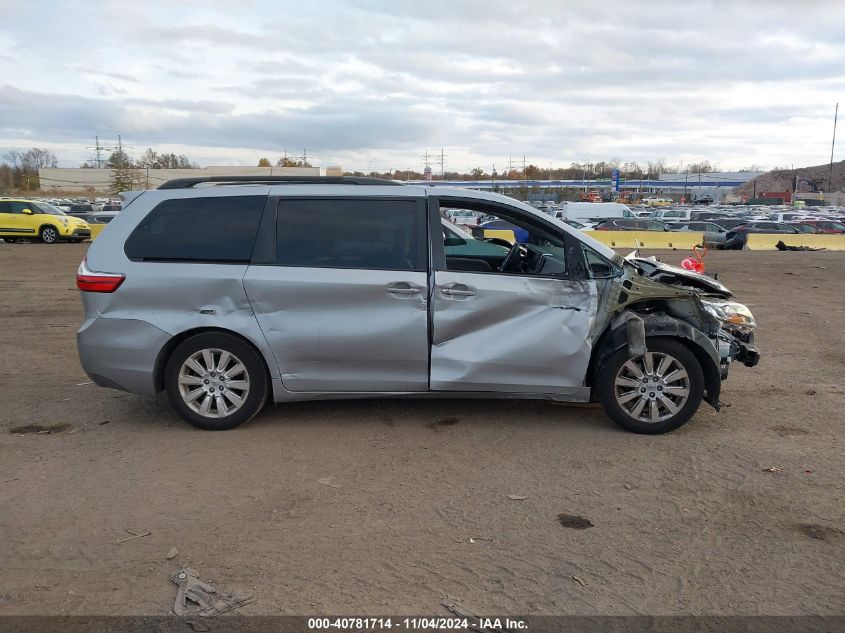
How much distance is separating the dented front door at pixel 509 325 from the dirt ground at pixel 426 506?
56 cm

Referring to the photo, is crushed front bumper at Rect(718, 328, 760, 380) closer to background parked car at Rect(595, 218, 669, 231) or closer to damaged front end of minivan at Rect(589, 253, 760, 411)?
damaged front end of minivan at Rect(589, 253, 760, 411)

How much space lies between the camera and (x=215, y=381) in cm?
557

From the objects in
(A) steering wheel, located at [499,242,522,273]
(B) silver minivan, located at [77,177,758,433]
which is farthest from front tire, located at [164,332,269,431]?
(A) steering wheel, located at [499,242,522,273]

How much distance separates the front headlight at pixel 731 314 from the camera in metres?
6.64

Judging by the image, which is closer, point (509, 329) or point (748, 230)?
point (509, 329)

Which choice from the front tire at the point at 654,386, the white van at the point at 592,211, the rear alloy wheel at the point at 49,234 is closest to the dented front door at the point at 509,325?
the front tire at the point at 654,386

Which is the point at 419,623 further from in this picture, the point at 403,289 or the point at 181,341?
the point at 181,341

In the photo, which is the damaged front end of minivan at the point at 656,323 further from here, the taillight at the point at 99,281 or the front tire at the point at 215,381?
the taillight at the point at 99,281

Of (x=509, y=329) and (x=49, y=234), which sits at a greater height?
(x=509, y=329)

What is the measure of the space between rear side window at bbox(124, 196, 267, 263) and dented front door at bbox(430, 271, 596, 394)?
61.2 inches

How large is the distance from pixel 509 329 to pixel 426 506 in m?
1.71

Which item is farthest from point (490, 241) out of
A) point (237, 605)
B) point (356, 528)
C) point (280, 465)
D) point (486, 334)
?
point (237, 605)

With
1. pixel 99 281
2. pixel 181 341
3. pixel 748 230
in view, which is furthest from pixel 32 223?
pixel 748 230

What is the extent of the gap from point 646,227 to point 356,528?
102 feet
